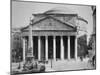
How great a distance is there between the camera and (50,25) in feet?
8.02

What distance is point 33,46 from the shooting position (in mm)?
2373

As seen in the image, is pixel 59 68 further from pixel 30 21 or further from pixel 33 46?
pixel 30 21

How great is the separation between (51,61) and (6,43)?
634 millimetres

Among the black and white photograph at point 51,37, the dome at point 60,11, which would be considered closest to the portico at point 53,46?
the black and white photograph at point 51,37

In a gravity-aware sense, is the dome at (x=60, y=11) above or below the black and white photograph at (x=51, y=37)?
above

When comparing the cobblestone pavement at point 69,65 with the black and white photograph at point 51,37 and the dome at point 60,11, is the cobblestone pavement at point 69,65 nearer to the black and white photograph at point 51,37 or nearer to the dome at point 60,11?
the black and white photograph at point 51,37

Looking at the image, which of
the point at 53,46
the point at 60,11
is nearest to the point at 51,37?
the point at 53,46

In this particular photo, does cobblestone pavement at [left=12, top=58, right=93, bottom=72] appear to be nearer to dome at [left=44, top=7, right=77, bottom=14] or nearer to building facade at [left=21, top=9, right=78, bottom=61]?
building facade at [left=21, top=9, right=78, bottom=61]

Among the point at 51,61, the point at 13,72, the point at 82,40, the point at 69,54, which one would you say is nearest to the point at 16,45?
the point at 13,72

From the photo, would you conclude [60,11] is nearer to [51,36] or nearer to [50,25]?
[50,25]

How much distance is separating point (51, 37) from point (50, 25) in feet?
0.53

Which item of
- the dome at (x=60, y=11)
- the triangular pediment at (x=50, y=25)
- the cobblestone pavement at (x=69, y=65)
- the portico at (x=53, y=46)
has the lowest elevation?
the cobblestone pavement at (x=69, y=65)

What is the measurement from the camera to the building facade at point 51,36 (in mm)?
2369

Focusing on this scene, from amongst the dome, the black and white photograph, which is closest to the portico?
the black and white photograph
